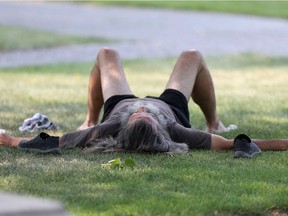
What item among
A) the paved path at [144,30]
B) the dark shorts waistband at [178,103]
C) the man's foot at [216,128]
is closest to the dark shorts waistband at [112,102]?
the dark shorts waistband at [178,103]

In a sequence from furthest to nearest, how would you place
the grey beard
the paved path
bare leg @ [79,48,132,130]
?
the paved path < bare leg @ [79,48,132,130] < the grey beard

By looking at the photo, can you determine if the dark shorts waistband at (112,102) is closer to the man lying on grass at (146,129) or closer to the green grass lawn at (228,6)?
the man lying on grass at (146,129)

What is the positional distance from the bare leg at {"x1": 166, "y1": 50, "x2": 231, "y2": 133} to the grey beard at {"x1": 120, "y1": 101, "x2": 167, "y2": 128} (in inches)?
25.5

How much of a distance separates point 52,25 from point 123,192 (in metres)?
16.5

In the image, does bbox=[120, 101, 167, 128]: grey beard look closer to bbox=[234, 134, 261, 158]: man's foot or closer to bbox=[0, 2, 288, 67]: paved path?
bbox=[234, 134, 261, 158]: man's foot

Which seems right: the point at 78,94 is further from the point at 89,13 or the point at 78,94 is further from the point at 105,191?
the point at 89,13

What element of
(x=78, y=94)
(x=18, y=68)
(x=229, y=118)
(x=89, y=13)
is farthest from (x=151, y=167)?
(x=89, y=13)

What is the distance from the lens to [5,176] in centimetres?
556

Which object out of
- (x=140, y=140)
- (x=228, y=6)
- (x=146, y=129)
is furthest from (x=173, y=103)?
(x=228, y=6)

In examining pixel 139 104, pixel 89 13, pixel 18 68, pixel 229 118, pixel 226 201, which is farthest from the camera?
pixel 89 13

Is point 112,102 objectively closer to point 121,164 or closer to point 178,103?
point 178,103

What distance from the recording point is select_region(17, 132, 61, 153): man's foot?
632 centimetres

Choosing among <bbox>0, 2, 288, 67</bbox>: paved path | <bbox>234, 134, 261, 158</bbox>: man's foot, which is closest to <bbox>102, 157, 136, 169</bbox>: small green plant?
<bbox>234, 134, 261, 158</bbox>: man's foot

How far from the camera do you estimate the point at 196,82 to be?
7.48 metres
